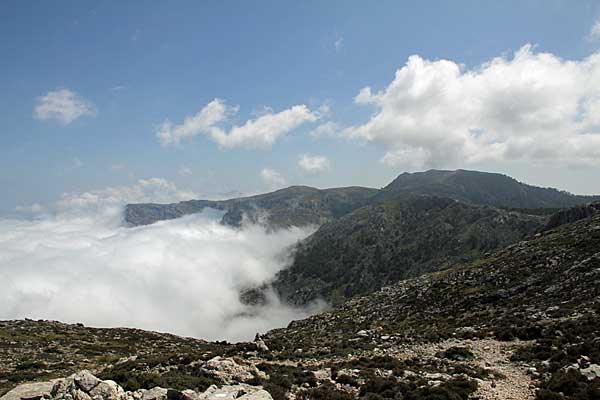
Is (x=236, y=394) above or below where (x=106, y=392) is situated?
below

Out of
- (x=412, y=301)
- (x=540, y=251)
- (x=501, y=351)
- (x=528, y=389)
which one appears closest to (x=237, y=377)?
(x=528, y=389)

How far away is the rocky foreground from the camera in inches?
840

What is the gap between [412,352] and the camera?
112 ft

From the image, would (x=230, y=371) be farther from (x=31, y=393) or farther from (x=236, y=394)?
(x=31, y=393)

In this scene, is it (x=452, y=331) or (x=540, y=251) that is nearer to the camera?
(x=452, y=331)

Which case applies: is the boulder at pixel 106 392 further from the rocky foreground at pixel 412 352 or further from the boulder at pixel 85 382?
the boulder at pixel 85 382

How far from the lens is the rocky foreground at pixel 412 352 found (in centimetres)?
2133

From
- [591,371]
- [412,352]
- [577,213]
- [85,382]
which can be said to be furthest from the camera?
[577,213]

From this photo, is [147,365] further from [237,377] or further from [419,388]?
[419,388]

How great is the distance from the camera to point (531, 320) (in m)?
38.1

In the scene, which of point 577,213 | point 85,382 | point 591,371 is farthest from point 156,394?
point 577,213

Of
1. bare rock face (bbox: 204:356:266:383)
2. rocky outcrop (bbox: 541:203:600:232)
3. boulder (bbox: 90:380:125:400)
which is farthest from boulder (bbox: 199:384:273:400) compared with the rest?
rocky outcrop (bbox: 541:203:600:232)

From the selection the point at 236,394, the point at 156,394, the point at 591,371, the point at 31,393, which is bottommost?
the point at 591,371

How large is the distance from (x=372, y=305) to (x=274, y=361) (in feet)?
146
